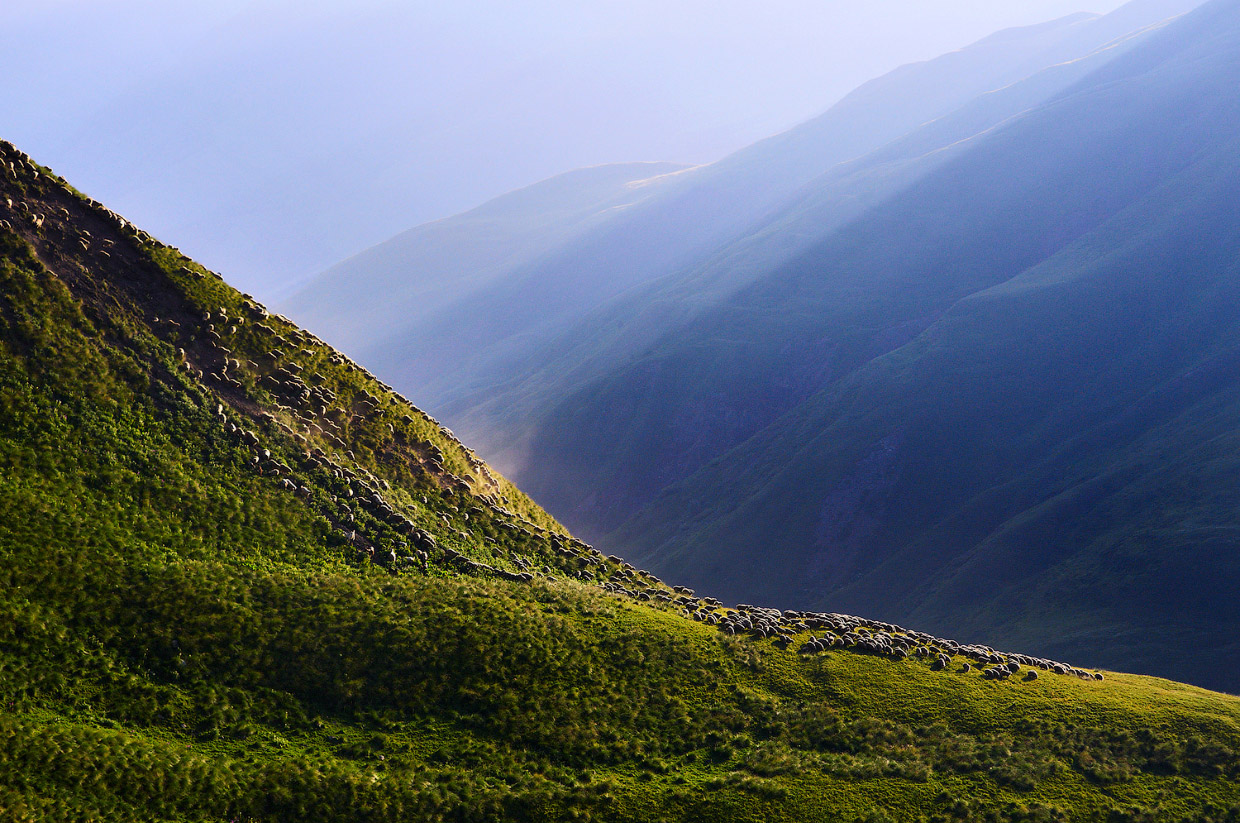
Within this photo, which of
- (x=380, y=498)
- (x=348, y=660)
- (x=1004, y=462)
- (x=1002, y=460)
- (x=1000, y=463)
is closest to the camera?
(x=348, y=660)

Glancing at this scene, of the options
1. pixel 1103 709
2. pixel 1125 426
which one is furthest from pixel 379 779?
pixel 1125 426

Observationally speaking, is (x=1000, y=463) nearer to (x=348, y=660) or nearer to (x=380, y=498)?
(x=380, y=498)

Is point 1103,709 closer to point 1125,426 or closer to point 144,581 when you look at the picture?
point 144,581

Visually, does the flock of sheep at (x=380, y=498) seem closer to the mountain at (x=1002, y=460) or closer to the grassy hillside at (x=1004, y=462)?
the grassy hillside at (x=1004, y=462)

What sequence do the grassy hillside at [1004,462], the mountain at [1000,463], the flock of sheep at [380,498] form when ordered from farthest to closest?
the mountain at [1000,463] → the grassy hillside at [1004,462] → the flock of sheep at [380,498]

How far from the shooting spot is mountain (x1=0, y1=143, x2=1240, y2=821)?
27.6 metres

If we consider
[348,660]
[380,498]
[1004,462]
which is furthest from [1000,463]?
[348,660]

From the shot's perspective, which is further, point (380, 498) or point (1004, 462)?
point (1004, 462)

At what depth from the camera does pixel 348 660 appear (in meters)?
33.0

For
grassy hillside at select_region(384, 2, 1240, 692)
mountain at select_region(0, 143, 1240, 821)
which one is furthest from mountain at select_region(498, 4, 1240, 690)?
mountain at select_region(0, 143, 1240, 821)

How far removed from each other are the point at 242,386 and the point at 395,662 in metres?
21.0

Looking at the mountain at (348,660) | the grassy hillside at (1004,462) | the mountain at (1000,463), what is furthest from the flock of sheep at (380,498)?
the mountain at (1000,463)

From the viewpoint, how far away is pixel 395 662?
3369 cm

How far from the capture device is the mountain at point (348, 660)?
2761 centimetres
